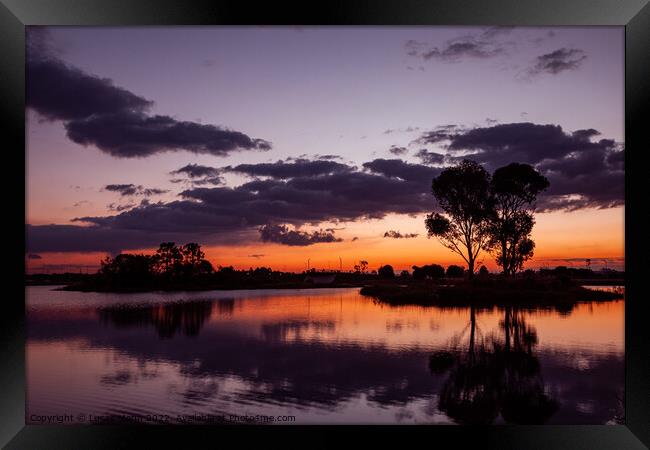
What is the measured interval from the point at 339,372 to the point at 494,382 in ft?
9.88

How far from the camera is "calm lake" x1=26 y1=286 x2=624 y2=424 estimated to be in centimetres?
790

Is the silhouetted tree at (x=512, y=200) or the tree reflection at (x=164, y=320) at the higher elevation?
the silhouetted tree at (x=512, y=200)

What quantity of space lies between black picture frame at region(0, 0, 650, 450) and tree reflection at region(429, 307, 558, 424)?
1263 mm

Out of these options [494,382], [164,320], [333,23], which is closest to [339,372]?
[494,382]

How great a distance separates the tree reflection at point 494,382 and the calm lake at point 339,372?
0.09ft

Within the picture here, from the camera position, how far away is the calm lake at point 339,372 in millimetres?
7898

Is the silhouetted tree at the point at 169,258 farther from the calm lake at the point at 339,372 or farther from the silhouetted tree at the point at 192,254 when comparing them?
the calm lake at the point at 339,372

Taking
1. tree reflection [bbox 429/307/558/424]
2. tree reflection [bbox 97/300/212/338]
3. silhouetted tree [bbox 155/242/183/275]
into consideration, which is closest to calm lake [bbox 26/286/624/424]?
tree reflection [bbox 429/307/558/424]

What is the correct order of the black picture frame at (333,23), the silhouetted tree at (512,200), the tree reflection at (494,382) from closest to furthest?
the black picture frame at (333,23) < the tree reflection at (494,382) < the silhouetted tree at (512,200)

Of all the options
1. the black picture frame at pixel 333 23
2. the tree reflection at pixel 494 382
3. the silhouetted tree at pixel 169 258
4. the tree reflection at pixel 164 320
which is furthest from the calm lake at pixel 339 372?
the silhouetted tree at pixel 169 258

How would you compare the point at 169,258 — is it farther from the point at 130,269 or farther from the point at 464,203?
the point at 464,203

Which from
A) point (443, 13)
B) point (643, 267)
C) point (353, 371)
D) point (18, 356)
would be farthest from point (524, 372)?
point (18, 356)

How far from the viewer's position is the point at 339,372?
33.6 ft

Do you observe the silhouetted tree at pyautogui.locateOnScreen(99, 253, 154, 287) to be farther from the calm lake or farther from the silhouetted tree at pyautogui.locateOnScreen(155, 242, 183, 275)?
the calm lake
